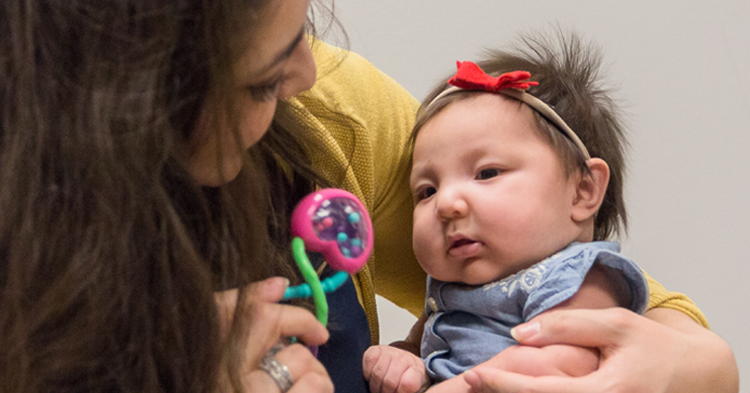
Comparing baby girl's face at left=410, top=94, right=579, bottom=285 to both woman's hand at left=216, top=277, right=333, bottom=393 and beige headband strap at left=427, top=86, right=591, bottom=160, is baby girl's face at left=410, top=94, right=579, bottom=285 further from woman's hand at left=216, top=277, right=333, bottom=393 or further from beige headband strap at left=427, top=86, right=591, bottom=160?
woman's hand at left=216, top=277, right=333, bottom=393

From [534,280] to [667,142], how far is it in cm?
110

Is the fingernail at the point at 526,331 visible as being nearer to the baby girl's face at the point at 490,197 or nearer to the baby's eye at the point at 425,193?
the baby girl's face at the point at 490,197

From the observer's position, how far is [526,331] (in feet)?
2.29

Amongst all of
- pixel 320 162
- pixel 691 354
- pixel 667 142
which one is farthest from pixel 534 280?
pixel 667 142

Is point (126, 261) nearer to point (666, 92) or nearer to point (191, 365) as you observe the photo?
point (191, 365)

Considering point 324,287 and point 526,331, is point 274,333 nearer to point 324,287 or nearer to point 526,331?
point 324,287

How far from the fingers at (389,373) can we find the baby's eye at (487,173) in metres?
0.26

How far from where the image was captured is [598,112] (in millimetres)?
939

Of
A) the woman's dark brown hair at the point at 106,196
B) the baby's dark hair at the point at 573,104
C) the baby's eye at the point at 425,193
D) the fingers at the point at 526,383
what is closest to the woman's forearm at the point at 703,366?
the fingers at the point at 526,383

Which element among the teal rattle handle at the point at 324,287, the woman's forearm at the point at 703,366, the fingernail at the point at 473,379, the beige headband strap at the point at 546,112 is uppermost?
the beige headband strap at the point at 546,112

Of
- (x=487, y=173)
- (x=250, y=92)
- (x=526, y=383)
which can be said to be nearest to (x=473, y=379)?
(x=526, y=383)

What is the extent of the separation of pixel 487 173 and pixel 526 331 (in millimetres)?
229

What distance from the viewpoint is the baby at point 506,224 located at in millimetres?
750

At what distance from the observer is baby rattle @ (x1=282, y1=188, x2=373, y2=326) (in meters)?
0.66
